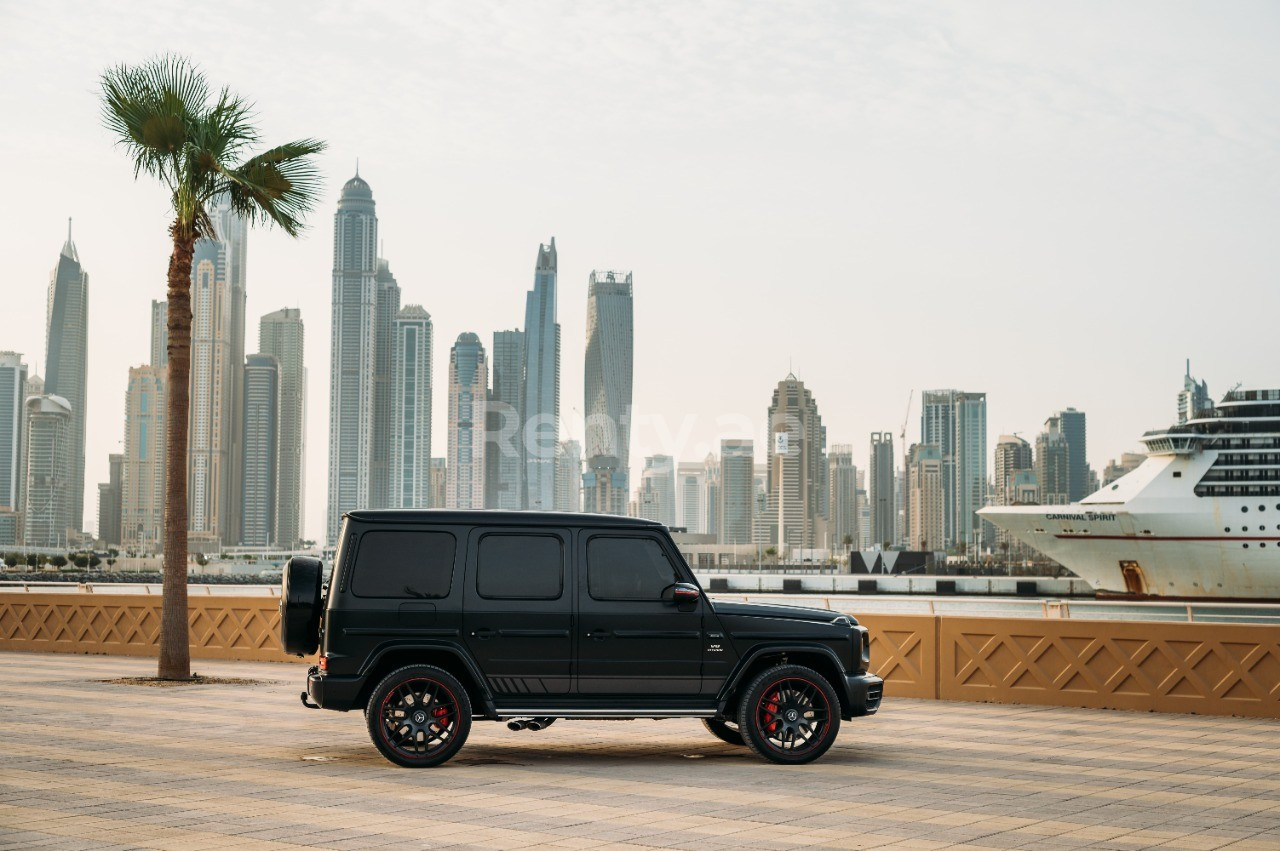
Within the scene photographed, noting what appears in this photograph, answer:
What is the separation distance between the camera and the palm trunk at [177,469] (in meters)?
20.0

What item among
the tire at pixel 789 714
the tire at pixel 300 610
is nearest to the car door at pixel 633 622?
the tire at pixel 789 714

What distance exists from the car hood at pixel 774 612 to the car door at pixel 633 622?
0.84ft

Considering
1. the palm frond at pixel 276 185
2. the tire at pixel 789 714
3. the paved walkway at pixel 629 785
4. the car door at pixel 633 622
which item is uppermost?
the palm frond at pixel 276 185

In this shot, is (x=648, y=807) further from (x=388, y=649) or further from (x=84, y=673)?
(x=84, y=673)

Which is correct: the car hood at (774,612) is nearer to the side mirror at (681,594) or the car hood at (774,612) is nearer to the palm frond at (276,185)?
the side mirror at (681,594)

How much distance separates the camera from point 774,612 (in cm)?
1195

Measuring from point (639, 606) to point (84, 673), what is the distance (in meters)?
13.1

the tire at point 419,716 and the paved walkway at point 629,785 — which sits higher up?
the tire at point 419,716

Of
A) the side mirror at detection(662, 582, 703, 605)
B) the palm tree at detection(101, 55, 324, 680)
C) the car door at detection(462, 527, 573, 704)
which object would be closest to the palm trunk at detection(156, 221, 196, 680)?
the palm tree at detection(101, 55, 324, 680)

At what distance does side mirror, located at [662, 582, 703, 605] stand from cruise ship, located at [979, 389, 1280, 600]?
86.5 metres

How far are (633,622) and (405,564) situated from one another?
1904 mm

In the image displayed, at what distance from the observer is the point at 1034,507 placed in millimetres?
102562

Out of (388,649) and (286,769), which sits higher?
(388,649)

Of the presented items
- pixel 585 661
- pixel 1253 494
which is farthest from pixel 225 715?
pixel 1253 494
